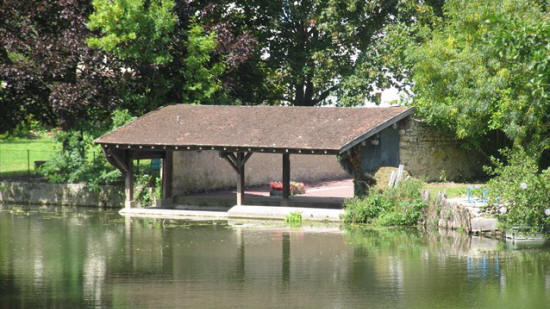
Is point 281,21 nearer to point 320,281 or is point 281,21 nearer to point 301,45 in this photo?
point 301,45

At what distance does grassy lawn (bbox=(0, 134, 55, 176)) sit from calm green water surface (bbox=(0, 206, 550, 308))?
12.2 m

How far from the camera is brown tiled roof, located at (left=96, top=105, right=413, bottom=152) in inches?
1061

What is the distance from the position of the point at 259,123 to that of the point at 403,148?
5.05 metres

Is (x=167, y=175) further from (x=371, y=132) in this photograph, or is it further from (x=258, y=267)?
(x=258, y=267)

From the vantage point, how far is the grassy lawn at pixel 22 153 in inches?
1549

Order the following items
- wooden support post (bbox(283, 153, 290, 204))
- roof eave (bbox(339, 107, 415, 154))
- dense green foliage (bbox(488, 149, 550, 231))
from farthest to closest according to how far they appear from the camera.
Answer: wooden support post (bbox(283, 153, 290, 204)), roof eave (bbox(339, 107, 415, 154)), dense green foliage (bbox(488, 149, 550, 231))

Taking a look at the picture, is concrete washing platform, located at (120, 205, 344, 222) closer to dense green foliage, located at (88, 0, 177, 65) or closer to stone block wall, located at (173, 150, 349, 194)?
stone block wall, located at (173, 150, 349, 194)

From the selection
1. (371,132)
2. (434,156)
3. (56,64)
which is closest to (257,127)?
(371,132)

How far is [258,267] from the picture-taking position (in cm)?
1889

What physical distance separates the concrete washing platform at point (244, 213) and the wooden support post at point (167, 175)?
40.7 inches

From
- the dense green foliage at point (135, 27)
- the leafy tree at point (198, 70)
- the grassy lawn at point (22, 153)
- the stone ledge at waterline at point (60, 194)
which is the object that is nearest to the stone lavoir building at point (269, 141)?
the stone ledge at waterline at point (60, 194)

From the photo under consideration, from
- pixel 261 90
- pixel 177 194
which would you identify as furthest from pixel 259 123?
pixel 261 90

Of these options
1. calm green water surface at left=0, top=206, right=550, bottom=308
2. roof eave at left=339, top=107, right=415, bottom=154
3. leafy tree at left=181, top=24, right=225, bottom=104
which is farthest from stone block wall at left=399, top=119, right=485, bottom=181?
leafy tree at left=181, top=24, right=225, bottom=104

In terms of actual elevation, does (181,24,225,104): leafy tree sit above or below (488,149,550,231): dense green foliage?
above
